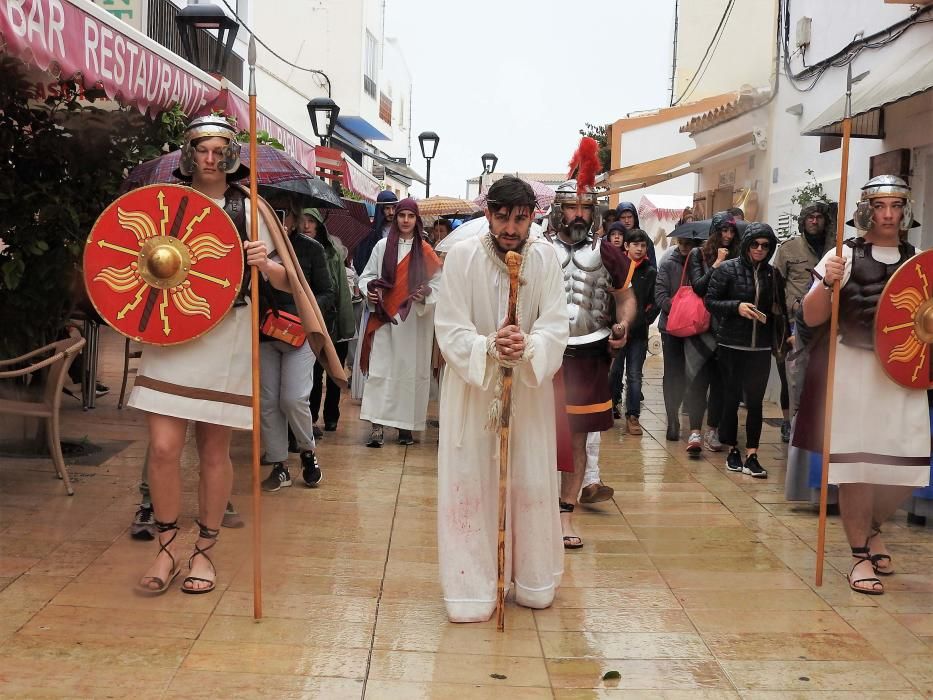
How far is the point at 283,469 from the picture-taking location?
700cm

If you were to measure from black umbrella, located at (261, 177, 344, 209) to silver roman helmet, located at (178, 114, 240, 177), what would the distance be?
5.99 ft

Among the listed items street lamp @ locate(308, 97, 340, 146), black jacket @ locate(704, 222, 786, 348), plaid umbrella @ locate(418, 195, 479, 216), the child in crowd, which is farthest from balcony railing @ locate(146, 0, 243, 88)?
black jacket @ locate(704, 222, 786, 348)

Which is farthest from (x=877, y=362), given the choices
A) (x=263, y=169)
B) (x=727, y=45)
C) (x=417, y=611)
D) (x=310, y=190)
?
(x=727, y=45)

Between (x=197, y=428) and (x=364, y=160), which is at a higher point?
(x=364, y=160)

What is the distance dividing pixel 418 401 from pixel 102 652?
5.00 m

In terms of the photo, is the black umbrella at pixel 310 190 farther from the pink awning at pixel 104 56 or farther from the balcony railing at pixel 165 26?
the balcony railing at pixel 165 26

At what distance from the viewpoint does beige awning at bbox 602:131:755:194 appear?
16.5 meters

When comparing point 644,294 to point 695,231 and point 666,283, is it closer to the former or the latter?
point 666,283

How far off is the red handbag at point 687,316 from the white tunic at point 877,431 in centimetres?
359

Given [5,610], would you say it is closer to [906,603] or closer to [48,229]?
[48,229]

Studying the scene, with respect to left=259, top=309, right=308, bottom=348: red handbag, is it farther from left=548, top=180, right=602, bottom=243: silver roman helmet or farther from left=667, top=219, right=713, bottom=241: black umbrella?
left=667, top=219, right=713, bottom=241: black umbrella

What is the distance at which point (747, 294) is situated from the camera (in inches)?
315

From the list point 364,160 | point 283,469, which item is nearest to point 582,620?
point 283,469

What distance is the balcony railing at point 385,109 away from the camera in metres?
43.7
